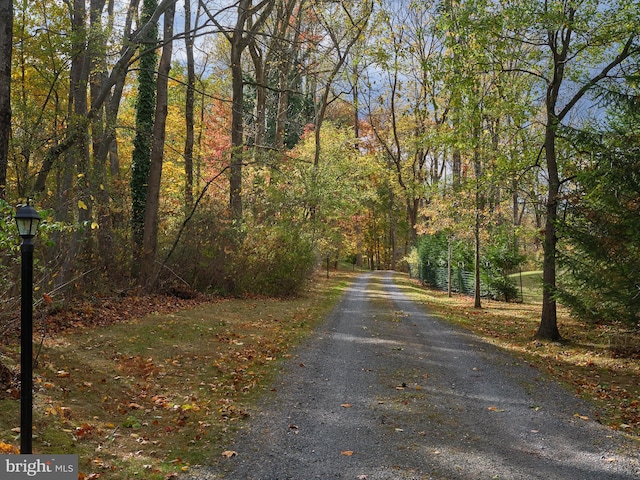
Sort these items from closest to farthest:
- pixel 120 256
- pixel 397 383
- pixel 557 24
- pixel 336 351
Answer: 1. pixel 397 383
2. pixel 336 351
3. pixel 557 24
4. pixel 120 256

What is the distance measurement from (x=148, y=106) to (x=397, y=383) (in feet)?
41.6

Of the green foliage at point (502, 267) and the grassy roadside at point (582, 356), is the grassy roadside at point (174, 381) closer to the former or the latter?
the grassy roadside at point (582, 356)

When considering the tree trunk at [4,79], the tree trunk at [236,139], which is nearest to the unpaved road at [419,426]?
the tree trunk at [4,79]

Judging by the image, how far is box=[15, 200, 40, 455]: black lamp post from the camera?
3.70m

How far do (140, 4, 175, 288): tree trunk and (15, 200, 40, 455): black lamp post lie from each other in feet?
37.0

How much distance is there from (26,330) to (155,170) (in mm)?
11831

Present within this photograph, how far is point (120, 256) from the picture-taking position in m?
14.0

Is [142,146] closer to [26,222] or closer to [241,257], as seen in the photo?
[241,257]

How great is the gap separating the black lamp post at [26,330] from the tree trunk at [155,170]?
1127 cm

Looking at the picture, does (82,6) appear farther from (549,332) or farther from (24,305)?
(549,332)

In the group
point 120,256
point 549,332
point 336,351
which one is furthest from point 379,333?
point 120,256

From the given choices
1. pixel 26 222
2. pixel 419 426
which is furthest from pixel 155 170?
pixel 419 426

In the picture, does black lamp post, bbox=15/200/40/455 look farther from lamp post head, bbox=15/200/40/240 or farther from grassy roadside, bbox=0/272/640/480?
grassy roadside, bbox=0/272/640/480

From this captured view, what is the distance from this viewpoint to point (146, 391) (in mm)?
6551
